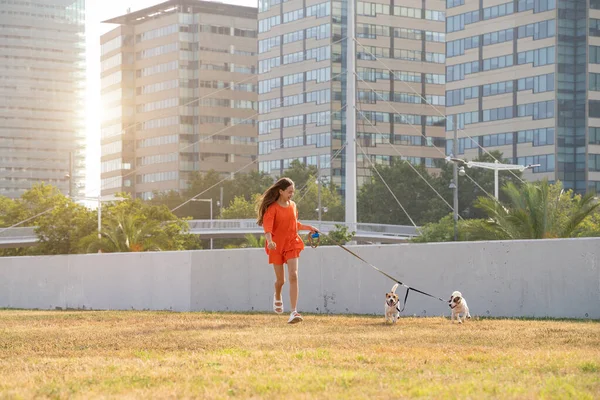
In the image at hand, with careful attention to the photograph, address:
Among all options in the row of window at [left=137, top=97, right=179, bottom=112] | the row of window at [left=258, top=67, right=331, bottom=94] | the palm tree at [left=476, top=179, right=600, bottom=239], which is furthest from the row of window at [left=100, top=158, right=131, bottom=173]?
the palm tree at [left=476, top=179, right=600, bottom=239]

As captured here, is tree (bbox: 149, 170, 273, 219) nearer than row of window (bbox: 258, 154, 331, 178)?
Yes

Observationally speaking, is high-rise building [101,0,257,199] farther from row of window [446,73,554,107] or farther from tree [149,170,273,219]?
row of window [446,73,554,107]

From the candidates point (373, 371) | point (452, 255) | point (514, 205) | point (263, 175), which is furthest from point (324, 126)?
point (373, 371)

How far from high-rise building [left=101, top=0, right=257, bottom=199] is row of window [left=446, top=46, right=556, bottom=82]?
46.7m

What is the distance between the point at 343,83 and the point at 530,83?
2831cm

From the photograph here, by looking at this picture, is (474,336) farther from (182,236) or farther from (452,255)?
(182,236)

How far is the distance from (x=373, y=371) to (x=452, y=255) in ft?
29.5

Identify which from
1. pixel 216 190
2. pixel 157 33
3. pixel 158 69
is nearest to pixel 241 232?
pixel 216 190

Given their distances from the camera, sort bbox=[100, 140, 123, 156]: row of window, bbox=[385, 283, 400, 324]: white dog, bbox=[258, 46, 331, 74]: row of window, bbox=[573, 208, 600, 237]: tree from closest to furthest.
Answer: bbox=[385, 283, 400, 324]: white dog, bbox=[573, 208, 600, 237]: tree, bbox=[258, 46, 331, 74]: row of window, bbox=[100, 140, 123, 156]: row of window

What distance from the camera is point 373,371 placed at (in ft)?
23.1

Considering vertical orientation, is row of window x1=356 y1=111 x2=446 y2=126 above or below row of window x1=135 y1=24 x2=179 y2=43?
below

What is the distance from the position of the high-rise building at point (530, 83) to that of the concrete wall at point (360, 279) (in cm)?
7252

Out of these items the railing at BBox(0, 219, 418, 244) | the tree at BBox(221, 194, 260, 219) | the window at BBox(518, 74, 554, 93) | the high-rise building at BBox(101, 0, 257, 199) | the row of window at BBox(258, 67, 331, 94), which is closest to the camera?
the railing at BBox(0, 219, 418, 244)

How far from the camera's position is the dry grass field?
6.14 m
